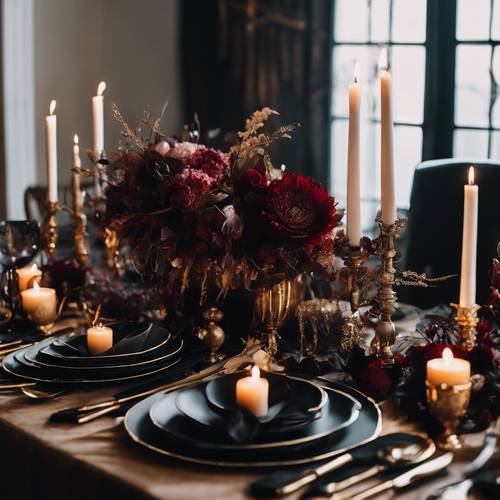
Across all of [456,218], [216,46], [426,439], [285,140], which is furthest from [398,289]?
[216,46]

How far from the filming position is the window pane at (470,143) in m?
3.45

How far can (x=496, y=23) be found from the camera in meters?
3.33

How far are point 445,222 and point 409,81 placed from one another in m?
1.64

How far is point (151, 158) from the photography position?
1.55m

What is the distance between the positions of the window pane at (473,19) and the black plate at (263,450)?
7.98 feet

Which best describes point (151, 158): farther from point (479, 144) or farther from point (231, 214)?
point (479, 144)

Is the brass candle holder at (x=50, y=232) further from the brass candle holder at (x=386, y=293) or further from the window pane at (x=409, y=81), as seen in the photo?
the window pane at (x=409, y=81)

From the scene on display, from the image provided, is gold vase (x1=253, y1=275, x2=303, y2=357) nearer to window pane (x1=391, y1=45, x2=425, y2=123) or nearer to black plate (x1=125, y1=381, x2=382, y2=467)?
black plate (x1=125, y1=381, x2=382, y2=467)

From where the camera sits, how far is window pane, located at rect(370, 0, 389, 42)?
3.71m

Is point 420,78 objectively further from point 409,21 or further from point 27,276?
point 27,276

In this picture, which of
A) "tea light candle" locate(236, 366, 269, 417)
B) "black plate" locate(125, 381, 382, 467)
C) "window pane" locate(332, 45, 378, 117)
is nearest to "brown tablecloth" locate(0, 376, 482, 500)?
"black plate" locate(125, 381, 382, 467)

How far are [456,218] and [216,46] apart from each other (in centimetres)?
238

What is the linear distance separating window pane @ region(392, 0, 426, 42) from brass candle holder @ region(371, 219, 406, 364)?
2.36 metres

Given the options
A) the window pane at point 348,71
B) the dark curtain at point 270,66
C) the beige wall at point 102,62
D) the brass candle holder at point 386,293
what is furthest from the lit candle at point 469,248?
the beige wall at point 102,62
